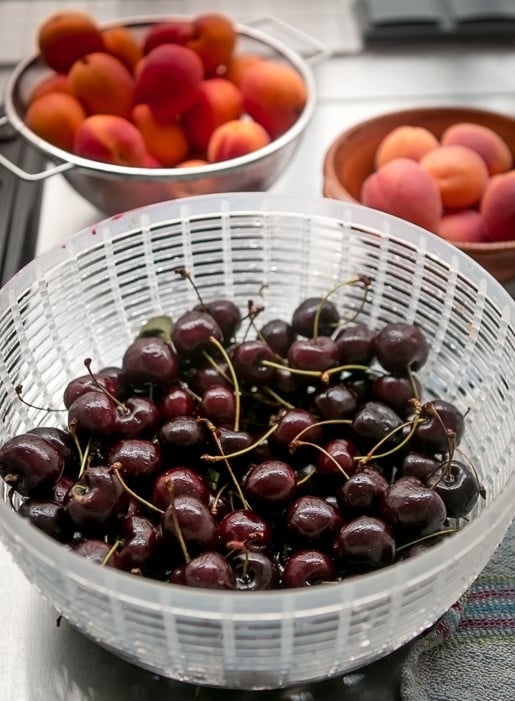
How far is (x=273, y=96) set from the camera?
2.97ft

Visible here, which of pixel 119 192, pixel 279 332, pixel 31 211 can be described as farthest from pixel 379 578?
pixel 31 211

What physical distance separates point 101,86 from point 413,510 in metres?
0.60

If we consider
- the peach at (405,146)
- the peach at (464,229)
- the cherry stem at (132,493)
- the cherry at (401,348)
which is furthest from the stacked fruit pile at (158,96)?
the cherry stem at (132,493)

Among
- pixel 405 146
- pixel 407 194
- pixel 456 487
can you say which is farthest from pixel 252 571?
pixel 405 146

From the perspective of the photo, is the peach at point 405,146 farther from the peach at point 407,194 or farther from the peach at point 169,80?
the peach at point 169,80

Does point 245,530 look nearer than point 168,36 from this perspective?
Yes

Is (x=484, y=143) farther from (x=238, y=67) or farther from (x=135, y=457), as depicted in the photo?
(x=135, y=457)

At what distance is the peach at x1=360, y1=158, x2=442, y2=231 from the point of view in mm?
822

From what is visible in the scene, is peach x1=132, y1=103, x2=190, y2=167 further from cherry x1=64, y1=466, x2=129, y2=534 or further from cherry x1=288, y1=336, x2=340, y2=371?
cherry x1=64, y1=466, x2=129, y2=534

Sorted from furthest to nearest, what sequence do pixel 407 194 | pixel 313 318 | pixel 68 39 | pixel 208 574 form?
1. pixel 68 39
2. pixel 407 194
3. pixel 313 318
4. pixel 208 574

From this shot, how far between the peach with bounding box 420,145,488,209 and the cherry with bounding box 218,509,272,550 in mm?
485

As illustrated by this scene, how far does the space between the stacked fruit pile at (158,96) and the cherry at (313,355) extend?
0.30 m

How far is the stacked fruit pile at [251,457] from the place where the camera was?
499mm

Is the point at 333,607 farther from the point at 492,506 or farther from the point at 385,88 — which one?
the point at 385,88
